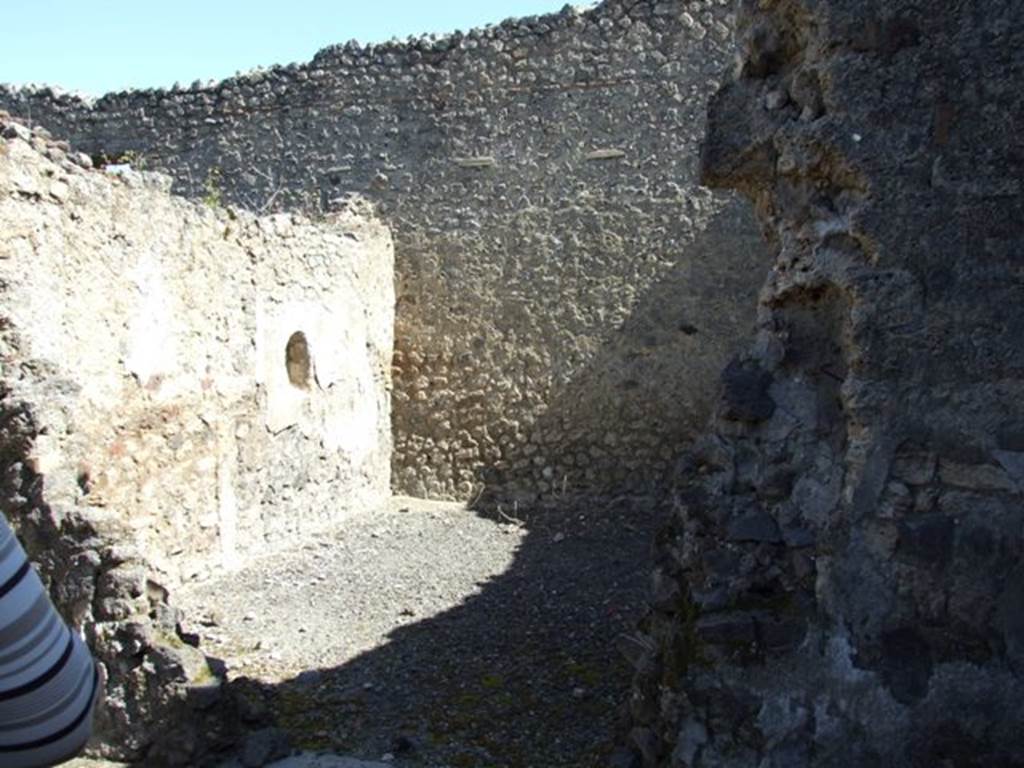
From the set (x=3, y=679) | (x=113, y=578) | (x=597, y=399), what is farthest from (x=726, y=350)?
(x=3, y=679)

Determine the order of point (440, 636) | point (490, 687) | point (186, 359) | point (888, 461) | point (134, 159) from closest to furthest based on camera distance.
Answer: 1. point (888, 461)
2. point (490, 687)
3. point (440, 636)
4. point (186, 359)
5. point (134, 159)

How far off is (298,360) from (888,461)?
5495 millimetres

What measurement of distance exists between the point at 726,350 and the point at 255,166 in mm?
4333

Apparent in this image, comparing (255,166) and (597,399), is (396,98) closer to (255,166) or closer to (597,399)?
(255,166)

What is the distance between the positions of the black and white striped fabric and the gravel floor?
2.82 metres

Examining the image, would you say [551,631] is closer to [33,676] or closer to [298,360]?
[298,360]

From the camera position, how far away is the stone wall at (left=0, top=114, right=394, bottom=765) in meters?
4.22

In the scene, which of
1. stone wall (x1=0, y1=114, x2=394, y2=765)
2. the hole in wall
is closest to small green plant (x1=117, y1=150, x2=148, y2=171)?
stone wall (x1=0, y1=114, x2=394, y2=765)

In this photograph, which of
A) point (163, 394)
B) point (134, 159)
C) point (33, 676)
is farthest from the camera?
point (134, 159)

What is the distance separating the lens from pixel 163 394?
20.2ft

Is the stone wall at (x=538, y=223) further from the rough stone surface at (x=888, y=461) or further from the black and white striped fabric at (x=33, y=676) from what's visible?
the black and white striped fabric at (x=33, y=676)

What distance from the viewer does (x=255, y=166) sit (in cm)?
970

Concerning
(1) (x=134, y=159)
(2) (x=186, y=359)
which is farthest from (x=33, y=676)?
(1) (x=134, y=159)

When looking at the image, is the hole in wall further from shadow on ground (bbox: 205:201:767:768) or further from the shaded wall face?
shadow on ground (bbox: 205:201:767:768)
